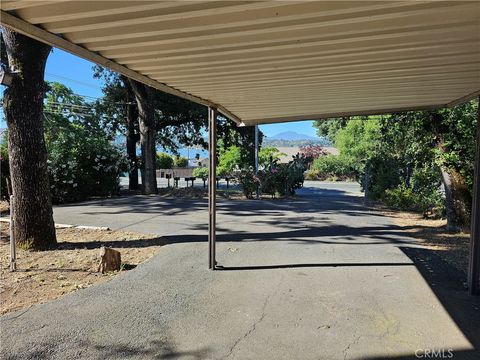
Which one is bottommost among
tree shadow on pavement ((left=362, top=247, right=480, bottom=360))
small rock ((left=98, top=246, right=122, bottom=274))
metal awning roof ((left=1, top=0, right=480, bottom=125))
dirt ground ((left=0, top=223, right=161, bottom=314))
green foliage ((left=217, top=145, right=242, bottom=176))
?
tree shadow on pavement ((left=362, top=247, right=480, bottom=360))

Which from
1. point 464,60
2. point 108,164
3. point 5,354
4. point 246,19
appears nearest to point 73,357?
point 5,354

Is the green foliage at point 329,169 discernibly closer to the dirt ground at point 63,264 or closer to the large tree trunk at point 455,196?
the large tree trunk at point 455,196

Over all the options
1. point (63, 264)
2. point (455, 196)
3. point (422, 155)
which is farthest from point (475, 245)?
point (422, 155)

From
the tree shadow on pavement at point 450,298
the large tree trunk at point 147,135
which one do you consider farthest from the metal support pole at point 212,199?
the large tree trunk at point 147,135

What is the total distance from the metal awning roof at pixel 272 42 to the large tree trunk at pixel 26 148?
338cm

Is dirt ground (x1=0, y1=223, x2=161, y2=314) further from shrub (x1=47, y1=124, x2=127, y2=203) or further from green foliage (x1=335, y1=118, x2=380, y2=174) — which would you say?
green foliage (x1=335, y1=118, x2=380, y2=174)

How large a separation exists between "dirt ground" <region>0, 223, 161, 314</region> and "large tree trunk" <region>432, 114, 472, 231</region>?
6.32m

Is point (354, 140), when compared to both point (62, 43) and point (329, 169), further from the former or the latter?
point (62, 43)

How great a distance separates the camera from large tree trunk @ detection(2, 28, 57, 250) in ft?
22.7

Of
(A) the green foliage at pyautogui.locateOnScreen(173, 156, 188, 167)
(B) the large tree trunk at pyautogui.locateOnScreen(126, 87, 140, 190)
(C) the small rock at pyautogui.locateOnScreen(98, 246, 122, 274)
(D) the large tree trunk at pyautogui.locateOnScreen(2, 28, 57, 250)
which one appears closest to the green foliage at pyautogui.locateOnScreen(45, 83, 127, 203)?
(B) the large tree trunk at pyautogui.locateOnScreen(126, 87, 140, 190)

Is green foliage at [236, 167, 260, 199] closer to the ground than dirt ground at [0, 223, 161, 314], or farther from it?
farther from it

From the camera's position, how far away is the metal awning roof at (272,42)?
8.72 ft

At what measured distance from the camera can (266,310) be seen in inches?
167

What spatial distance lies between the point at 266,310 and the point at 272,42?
103 inches
